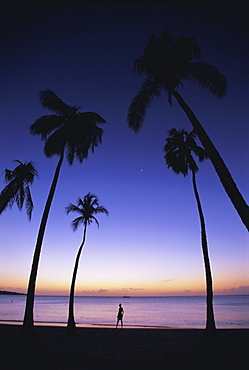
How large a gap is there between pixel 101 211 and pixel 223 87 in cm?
1532

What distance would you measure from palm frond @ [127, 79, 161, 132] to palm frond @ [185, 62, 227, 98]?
1.69 meters

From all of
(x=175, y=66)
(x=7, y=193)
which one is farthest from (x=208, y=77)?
(x=7, y=193)

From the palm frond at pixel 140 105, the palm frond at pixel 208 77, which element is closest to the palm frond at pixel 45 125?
the palm frond at pixel 140 105

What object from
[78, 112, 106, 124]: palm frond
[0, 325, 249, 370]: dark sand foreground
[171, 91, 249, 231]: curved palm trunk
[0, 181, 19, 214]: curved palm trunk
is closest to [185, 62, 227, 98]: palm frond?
[171, 91, 249, 231]: curved palm trunk

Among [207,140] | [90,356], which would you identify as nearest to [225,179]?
[207,140]

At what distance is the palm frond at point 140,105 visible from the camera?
1345 centimetres

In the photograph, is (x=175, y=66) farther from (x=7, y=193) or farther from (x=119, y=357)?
(x=7, y=193)

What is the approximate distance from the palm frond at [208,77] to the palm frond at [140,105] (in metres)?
1.69

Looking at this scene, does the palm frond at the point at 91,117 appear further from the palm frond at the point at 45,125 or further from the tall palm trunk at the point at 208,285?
the tall palm trunk at the point at 208,285

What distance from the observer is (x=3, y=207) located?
76.1 feet

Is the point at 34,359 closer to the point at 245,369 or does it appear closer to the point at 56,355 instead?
the point at 56,355

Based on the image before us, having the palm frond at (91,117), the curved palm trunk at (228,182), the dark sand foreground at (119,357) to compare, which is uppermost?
the palm frond at (91,117)

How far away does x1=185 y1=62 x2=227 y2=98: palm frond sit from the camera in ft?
39.2

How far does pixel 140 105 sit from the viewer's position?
1344 centimetres
